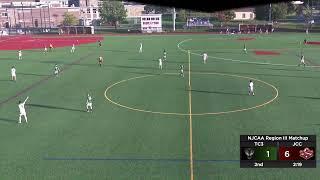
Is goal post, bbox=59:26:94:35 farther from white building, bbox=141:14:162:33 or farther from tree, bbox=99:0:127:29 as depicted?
tree, bbox=99:0:127:29

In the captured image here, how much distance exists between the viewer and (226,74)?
146 ft

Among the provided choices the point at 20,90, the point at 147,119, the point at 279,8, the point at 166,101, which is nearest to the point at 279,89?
the point at 166,101

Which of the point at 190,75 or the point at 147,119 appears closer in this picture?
the point at 147,119

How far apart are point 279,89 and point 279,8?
86.2 metres

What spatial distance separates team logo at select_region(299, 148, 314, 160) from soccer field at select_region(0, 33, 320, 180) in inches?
36.7

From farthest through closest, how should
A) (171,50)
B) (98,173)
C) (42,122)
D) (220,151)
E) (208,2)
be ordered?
1. (171,50)
2. (42,122)
3. (220,151)
4. (98,173)
5. (208,2)

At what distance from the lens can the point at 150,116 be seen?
95.6ft

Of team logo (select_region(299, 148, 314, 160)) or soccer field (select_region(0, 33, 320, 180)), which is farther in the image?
soccer field (select_region(0, 33, 320, 180))

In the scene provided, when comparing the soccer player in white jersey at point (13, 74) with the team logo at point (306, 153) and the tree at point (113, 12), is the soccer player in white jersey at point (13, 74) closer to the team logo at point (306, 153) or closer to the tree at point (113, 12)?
the team logo at point (306, 153)

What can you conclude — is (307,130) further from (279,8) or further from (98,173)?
(279,8)

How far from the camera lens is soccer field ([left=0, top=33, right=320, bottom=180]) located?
2061 cm
